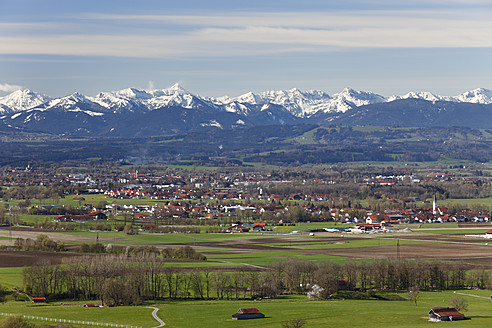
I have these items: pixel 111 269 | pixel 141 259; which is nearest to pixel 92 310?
pixel 111 269

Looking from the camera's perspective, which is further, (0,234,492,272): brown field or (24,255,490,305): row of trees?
(0,234,492,272): brown field

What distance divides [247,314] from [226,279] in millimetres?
11720

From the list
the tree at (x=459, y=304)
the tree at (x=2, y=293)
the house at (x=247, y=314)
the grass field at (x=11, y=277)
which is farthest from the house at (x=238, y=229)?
the house at (x=247, y=314)

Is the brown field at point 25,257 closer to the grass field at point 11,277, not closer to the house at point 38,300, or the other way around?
the grass field at point 11,277

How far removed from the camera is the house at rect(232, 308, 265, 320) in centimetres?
4559

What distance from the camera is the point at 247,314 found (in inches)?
1801

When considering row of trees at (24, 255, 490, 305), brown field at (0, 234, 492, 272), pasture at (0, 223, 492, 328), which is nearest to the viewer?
pasture at (0, 223, 492, 328)

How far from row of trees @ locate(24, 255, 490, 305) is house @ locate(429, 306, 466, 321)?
9972 mm

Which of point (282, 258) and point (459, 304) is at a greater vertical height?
point (282, 258)

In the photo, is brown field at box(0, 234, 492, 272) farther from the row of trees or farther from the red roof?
the red roof

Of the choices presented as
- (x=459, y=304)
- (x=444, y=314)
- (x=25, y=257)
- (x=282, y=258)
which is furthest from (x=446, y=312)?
(x=25, y=257)

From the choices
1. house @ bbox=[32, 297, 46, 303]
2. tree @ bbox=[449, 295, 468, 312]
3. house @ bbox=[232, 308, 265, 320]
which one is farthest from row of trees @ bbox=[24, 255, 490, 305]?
house @ bbox=[232, 308, 265, 320]

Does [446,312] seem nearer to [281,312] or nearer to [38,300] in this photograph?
[281,312]

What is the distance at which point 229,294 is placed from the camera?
5522cm
